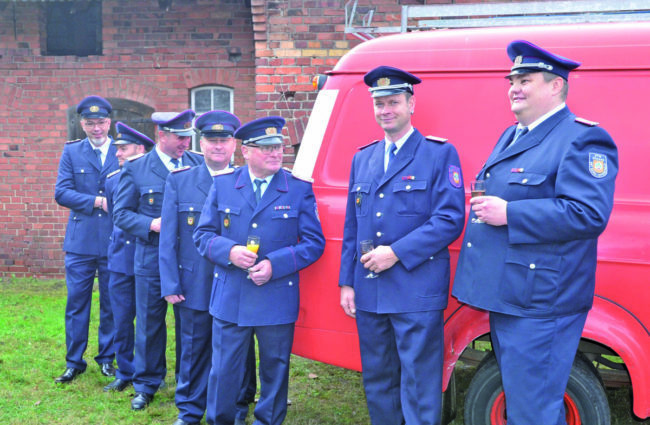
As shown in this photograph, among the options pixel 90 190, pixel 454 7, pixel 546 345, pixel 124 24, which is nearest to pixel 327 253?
pixel 546 345

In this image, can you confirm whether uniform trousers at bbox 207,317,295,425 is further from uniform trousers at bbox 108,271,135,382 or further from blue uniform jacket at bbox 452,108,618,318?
uniform trousers at bbox 108,271,135,382

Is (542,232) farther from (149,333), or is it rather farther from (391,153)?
(149,333)

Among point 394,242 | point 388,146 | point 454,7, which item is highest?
point 454,7

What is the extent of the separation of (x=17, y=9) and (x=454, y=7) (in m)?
7.12

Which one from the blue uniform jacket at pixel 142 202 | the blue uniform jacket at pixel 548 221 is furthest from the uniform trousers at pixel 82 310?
the blue uniform jacket at pixel 548 221

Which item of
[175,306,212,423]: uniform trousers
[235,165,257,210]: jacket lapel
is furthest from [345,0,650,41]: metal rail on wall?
[175,306,212,423]: uniform trousers

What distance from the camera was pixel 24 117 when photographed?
9.04 metres

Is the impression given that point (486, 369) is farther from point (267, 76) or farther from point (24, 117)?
point (24, 117)

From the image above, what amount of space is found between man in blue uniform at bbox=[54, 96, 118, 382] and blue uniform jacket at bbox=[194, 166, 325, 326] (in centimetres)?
179

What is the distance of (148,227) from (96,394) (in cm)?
140

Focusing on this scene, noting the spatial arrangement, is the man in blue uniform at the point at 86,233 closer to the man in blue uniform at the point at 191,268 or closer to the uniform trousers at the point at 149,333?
the uniform trousers at the point at 149,333

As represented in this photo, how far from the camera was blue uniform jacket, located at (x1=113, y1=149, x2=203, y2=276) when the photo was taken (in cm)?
439

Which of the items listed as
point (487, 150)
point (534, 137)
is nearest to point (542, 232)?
point (534, 137)

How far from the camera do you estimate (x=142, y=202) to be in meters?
4.50
